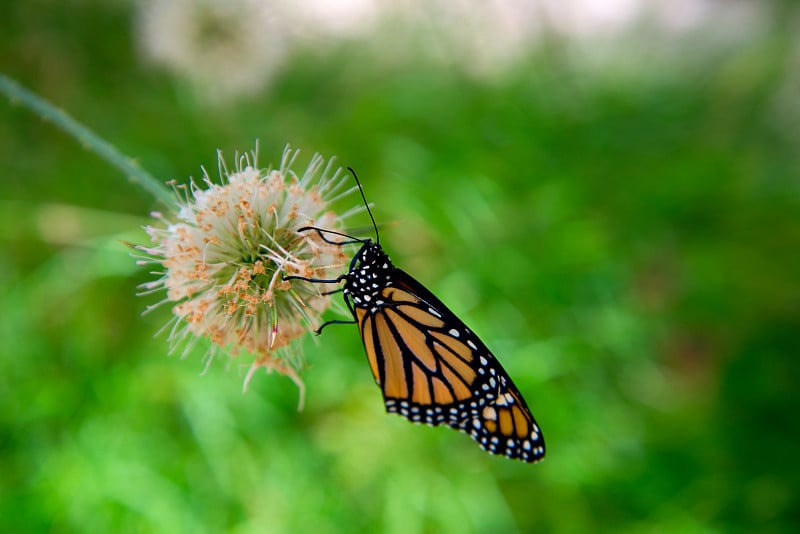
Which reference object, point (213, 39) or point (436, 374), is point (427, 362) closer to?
point (436, 374)

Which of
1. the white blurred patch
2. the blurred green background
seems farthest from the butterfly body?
the white blurred patch

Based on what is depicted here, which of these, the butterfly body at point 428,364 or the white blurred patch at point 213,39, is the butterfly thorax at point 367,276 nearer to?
the butterfly body at point 428,364

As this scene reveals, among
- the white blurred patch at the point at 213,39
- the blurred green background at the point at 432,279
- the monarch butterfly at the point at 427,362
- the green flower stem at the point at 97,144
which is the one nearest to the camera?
the green flower stem at the point at 97,144

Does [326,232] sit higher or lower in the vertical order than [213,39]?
lower

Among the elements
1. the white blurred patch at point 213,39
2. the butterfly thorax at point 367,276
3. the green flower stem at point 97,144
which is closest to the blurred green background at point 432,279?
the white blurred patch at point 213,39

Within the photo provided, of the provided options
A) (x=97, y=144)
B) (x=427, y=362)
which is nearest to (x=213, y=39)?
(x=97, y=144)

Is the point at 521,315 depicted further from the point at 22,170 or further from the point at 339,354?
the point at 22,170

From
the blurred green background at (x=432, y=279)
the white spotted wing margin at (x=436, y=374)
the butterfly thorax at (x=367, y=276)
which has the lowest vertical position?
the white spotted wing margin at (x=436, y=374)
